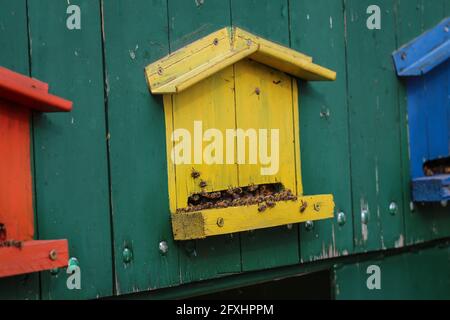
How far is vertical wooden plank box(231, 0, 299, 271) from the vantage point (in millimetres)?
2354

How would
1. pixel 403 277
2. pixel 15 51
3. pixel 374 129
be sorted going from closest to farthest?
pixel 15 51
pixel 374 129
pixel 403 277

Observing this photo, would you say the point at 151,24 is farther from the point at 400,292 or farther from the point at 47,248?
the point at 400,292

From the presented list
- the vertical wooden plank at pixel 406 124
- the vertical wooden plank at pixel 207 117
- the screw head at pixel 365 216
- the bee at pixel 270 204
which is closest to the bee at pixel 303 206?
the bee at pixel 270 204

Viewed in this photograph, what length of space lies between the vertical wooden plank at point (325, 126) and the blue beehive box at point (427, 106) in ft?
1.18

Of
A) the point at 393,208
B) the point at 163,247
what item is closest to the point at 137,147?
the point at 163,247

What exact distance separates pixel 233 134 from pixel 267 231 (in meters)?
0.36

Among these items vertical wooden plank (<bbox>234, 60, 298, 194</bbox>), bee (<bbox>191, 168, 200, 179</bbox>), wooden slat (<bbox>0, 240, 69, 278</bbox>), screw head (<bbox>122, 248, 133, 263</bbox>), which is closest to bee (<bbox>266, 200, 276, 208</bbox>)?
vertical wooden plank (<bbox>234, 60, 298, 194</bbox>)

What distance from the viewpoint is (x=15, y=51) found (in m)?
1.82

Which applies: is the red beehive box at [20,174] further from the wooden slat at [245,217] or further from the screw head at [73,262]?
the wooden slat at [245,217]

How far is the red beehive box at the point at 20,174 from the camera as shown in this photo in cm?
171

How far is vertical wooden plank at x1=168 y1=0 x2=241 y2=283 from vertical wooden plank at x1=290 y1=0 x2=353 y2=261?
32 cm

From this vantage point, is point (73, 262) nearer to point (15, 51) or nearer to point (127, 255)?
point (127, 255)

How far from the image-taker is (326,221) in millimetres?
2600
